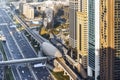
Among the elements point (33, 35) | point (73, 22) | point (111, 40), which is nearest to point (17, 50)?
point (33, 35)

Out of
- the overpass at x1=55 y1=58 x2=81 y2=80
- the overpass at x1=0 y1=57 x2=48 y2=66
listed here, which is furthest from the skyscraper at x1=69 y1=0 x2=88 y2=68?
the overpass at x1=0 y1=57 x2=48 y2=66

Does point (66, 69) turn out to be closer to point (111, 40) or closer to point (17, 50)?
point (111, 40)

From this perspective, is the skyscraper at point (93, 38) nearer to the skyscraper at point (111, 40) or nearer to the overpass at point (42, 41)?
the overpass at point (42, 41)

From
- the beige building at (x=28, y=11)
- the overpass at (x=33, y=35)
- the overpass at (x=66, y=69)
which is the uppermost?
the beige building at (x=28, y=11)

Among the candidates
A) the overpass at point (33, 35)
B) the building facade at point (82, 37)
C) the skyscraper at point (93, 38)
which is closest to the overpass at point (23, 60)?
the building facade at point (82, 37)

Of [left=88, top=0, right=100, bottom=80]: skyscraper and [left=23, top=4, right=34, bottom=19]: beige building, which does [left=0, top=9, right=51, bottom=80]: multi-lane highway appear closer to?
[left=23, top=4, right=34, bottom=19]: beige building
